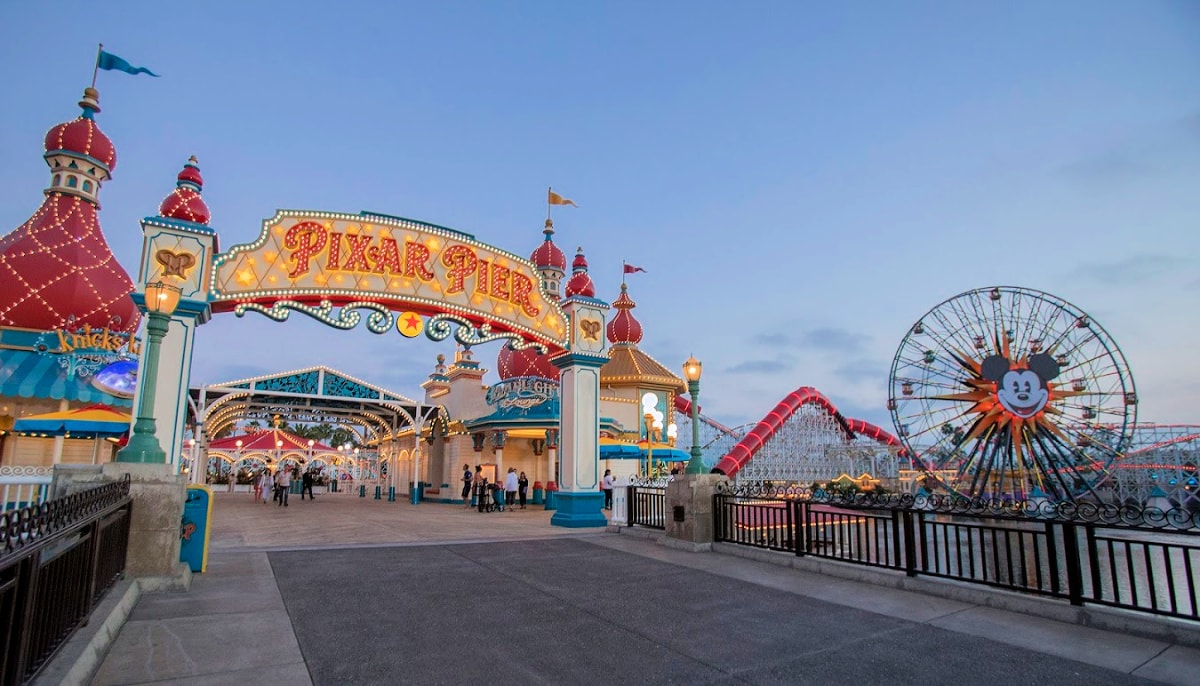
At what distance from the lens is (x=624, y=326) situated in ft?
119

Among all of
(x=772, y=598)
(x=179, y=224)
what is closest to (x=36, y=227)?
(x=179, y=224)

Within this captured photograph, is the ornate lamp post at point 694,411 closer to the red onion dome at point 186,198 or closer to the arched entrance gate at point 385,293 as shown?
the arched entrance gate at point 385,293

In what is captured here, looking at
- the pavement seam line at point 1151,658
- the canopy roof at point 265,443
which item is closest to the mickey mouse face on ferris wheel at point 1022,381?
the pavement seam line at point 1151,658

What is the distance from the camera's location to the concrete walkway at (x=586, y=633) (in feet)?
15.0

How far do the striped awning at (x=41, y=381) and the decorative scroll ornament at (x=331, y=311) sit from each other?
41.1 feet

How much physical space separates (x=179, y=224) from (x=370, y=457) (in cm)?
4392

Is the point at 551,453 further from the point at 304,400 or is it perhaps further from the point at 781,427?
the point at 781,427

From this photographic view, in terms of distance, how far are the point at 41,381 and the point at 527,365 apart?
63.1ft

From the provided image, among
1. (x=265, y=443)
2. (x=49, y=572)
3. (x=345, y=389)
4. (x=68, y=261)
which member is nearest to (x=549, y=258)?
(x=345, y=389)

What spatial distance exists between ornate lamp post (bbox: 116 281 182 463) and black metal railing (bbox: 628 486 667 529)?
30.3 ft

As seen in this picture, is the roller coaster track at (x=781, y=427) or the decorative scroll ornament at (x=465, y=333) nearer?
the decorative scroll ornament at (x=465, y=333)

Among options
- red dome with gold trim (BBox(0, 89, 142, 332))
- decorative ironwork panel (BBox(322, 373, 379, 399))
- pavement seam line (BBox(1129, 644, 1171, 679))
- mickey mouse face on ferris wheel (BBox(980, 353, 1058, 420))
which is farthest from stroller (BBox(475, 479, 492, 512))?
mickey mouse face on ferris wheel (BBox(980, 353, 1058, 420))

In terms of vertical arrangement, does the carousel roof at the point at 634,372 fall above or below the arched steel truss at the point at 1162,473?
above

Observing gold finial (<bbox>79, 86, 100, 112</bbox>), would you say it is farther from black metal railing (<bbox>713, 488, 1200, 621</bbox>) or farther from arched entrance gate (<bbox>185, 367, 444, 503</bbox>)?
black metal railing (<bbox>713, 488, 1200, 621</bbox>)
